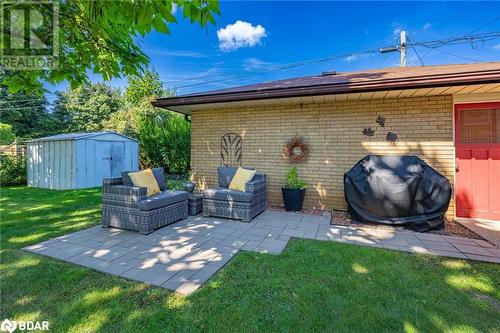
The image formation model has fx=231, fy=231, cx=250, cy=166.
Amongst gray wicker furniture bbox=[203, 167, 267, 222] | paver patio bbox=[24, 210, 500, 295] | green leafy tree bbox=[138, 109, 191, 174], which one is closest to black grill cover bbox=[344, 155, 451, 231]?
paver patio bbox=[24, 210, 500, 295]

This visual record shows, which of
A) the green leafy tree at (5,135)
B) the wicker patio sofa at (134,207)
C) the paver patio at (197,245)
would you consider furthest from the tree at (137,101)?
the paver patio at (197,245)

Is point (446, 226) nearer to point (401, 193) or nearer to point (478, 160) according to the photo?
point (401, 193)

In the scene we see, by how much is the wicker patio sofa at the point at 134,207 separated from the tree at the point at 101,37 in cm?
196

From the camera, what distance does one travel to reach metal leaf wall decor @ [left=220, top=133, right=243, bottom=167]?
254 inches

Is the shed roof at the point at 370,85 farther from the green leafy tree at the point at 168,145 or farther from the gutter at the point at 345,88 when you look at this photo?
the green leafy tree at the point at 168,145

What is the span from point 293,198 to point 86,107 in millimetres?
22679

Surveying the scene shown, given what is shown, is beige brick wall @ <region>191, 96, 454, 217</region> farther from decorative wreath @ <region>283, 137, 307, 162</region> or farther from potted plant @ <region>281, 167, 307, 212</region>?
potted plant @ <region>281, 167, 307, 212</region>

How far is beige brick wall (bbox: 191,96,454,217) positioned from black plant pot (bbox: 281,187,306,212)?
426mm

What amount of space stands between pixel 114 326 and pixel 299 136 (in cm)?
503

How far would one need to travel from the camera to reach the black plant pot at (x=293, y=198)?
5.37 m

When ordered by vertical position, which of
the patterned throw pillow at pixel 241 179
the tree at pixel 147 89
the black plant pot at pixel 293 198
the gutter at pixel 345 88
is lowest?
the black plant pot at pixel 293 198

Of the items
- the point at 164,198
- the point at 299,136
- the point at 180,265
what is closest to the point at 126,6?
the point at 180,265

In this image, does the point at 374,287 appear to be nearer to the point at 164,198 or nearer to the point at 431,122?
the point at 164,198

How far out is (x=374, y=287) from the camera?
2.38 metres
